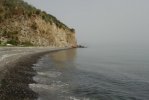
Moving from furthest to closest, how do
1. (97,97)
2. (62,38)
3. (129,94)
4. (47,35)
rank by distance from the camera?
(62,38) → (47,35) → (129,94) → (97,97)

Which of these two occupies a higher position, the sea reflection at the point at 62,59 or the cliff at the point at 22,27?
the cliff at the point at 22,27

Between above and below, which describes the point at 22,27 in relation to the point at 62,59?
above

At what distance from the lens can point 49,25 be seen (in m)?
101

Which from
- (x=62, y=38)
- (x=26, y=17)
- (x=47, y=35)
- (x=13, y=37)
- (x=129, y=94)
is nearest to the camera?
(x=129, y=94)

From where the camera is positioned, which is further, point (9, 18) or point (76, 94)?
point (9, 18)

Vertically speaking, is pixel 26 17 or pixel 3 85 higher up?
pixel 26 17

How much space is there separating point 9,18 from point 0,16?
2858 mm

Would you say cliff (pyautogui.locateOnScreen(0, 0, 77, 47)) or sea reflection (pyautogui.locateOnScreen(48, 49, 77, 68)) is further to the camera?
cliff (pyautogui.locateOnScreen(0, 0, 77, 47))

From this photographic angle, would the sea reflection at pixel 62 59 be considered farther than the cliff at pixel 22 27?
No

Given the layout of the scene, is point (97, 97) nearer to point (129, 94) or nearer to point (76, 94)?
point (76, 94)

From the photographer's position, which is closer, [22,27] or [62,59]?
[62,59]

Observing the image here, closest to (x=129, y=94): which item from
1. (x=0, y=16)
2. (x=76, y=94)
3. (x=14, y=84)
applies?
(x=76, y=94)

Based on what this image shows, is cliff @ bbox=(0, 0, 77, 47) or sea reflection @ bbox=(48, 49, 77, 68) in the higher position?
cliff @ bbox=(0, 0, 77, 47)

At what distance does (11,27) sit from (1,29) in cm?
331
